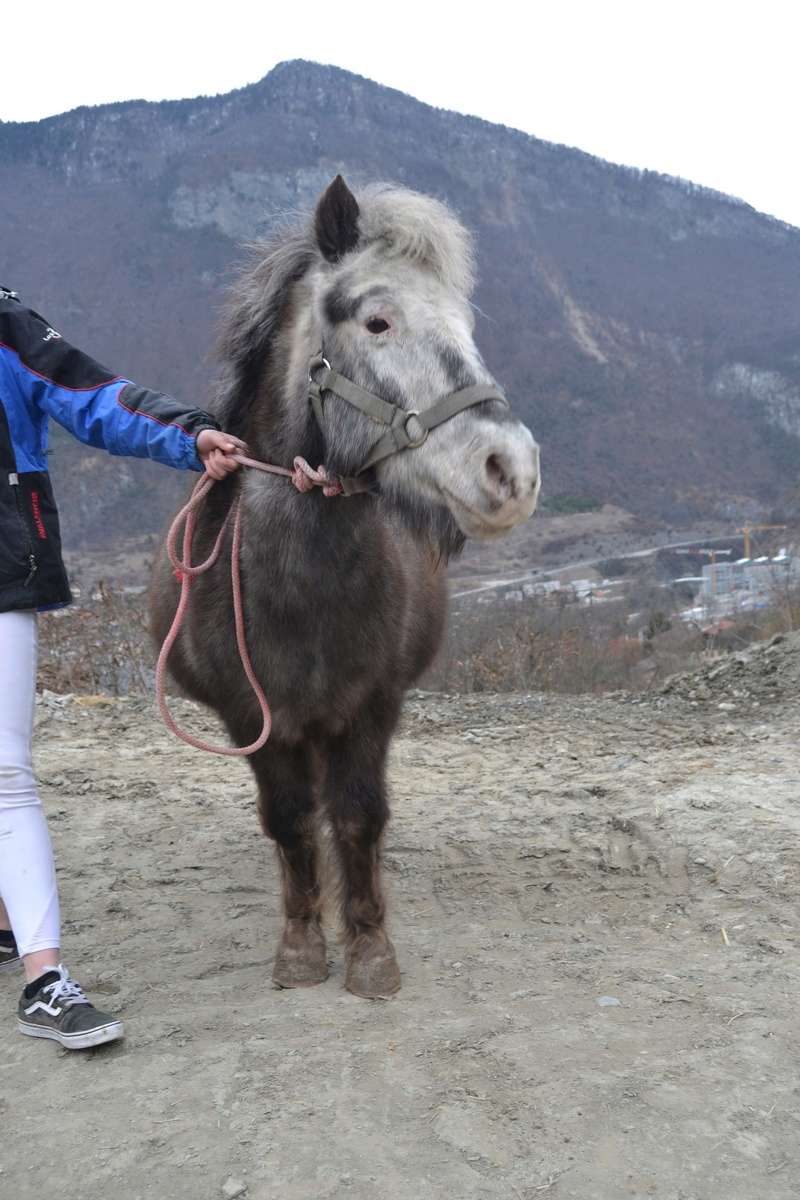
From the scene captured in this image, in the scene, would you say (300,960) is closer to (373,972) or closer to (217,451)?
(373,972)

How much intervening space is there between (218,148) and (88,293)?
3213 cm

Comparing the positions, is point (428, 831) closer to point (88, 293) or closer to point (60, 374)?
point (60, 374)

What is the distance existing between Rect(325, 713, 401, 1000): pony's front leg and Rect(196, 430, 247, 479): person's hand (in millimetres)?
1000

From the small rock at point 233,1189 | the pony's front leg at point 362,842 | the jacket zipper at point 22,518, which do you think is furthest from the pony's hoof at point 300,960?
the jacket zipper at point 22,518

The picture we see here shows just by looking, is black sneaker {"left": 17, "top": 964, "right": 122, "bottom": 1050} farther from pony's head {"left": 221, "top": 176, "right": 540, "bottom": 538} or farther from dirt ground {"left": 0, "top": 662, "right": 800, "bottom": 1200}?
pony's head {"left": 221, "top": 176, "right": 540, "bottom": 538}

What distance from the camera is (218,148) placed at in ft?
343

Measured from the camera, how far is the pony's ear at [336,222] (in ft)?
9.92

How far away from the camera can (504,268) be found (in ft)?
286

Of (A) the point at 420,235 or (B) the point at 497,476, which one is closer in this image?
(B) the point at 497,476

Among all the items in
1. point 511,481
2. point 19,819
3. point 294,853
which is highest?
point 511,481

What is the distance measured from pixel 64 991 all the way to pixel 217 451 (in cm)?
168

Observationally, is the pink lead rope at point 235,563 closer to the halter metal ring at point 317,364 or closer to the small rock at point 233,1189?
the halter metal ring at point 317,364

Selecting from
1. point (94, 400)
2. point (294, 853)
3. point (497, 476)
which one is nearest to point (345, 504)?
point (497, 476)

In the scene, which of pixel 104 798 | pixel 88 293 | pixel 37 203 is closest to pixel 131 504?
pixel 104 798
